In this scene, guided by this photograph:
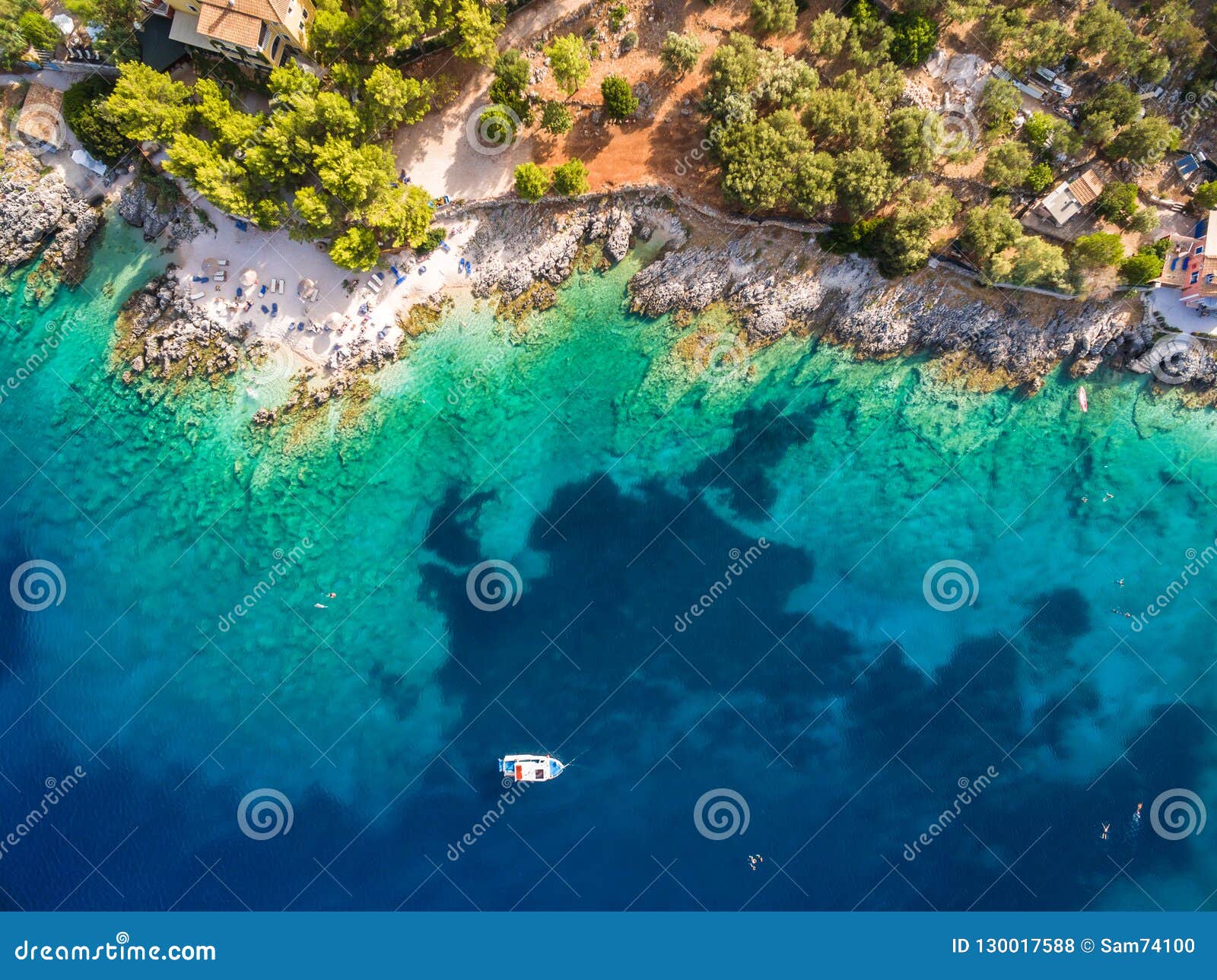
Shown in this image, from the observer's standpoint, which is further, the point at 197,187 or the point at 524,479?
the point at 524,479

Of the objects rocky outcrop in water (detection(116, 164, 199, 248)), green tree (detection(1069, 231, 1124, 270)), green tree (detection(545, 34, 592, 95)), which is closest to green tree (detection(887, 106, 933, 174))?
green tree (detection(1069, 231, 1124, 270))

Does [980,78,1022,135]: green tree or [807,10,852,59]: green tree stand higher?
[980,78,1022,135]: green tree

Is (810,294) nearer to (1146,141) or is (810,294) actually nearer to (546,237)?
(546,237)

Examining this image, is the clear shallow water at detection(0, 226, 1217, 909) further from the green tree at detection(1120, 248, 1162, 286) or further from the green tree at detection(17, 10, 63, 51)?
the green tree at detection(17, 10, 63, 51)

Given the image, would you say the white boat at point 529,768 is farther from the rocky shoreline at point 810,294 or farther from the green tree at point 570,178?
the green tree at point 570,178

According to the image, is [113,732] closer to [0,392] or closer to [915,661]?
[0,392]
